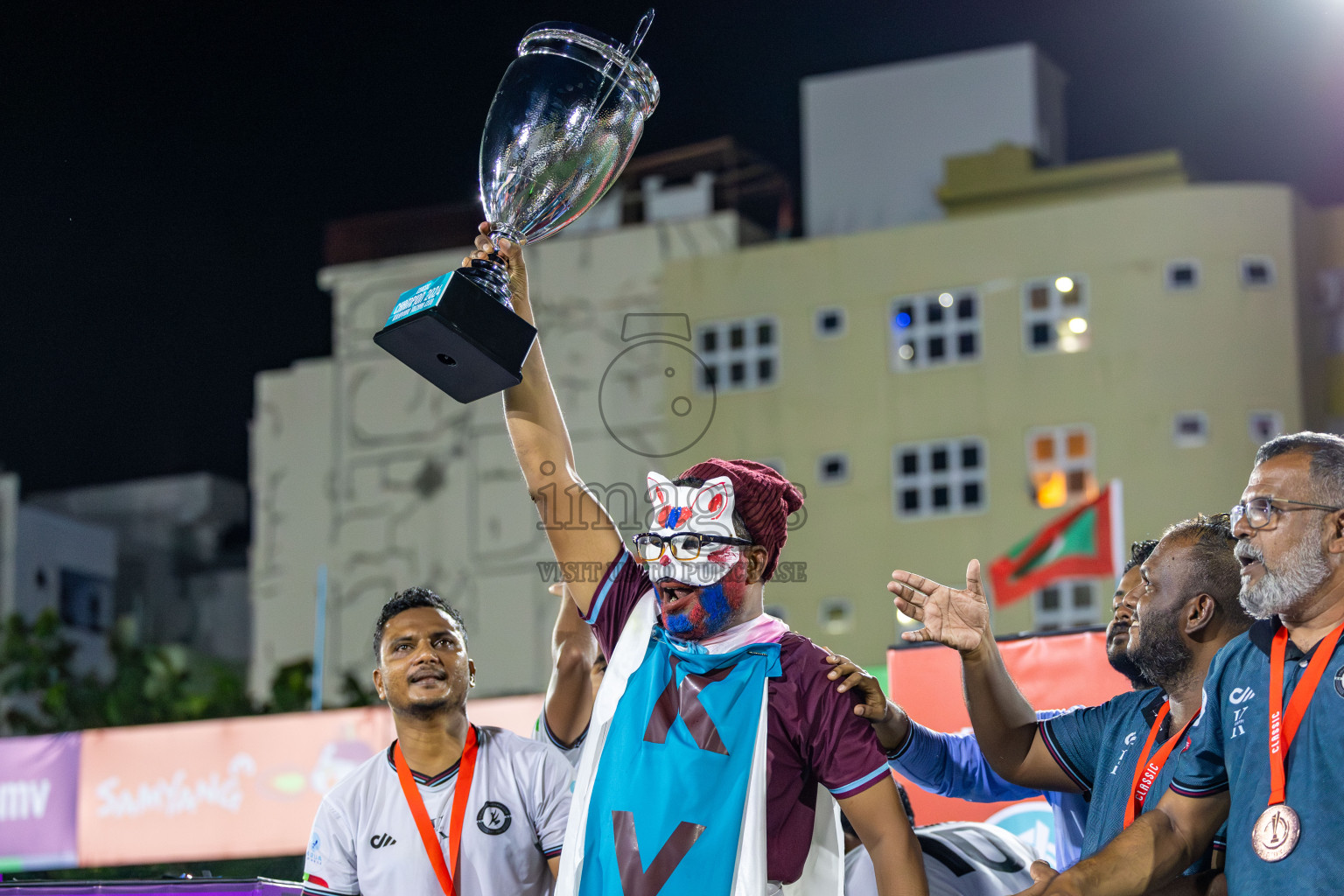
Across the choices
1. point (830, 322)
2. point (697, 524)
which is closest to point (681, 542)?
point (697, 524)

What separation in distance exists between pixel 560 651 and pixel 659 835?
6.38ft

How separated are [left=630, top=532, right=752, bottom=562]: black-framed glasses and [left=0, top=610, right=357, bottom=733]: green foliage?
20.8 m

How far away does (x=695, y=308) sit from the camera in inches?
1061

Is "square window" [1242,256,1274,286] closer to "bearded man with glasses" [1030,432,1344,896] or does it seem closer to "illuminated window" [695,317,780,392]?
"illuminated window" [695,317,780,392]

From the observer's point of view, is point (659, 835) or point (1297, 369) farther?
point (1297, 369)

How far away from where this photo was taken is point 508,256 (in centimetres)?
412

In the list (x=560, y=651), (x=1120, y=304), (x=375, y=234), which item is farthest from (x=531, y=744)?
(x=375, y=234)

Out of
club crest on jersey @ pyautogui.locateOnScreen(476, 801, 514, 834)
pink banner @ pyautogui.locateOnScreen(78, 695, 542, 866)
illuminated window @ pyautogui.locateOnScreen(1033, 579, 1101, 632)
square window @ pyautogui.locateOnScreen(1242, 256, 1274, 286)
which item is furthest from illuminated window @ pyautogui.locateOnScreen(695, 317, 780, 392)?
club crest on jersey @ pyautogui.locateOnScreen(476, 801, 514, 834)

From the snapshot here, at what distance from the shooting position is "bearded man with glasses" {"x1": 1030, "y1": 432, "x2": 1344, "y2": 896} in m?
3.33

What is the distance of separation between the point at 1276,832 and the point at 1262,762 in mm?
167

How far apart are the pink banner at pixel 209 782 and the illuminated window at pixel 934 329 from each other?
1746cm

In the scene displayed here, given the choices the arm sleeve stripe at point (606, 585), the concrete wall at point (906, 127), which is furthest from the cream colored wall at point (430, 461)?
the arm sleeve stripe at point (606, 585)

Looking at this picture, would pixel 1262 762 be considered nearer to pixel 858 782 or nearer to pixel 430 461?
pixel 858 782

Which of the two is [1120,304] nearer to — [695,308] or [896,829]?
[695,308]
